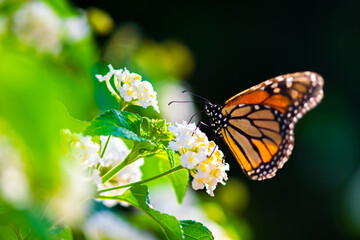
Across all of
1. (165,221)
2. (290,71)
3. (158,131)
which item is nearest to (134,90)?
(158,131)

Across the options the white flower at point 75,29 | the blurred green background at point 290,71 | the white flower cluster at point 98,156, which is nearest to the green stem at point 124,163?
the white flower cluster at point 98,156

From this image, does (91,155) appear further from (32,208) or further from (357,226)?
(357,226)

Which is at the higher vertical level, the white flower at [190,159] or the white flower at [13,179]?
the white flower at [13,179]

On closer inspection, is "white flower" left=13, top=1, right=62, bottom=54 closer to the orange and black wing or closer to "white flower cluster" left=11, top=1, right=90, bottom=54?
"white flower cluster" left=11, top=1, right=90, bottom=54

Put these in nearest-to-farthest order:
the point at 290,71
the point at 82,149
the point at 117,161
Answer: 1. the point at 82,149
2. the point at 117,161
3. the point at 290,71

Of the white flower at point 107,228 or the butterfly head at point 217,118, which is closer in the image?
the white flower at point 107,228

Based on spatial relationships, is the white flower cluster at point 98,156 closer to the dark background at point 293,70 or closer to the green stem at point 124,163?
the green stem at point 124,163

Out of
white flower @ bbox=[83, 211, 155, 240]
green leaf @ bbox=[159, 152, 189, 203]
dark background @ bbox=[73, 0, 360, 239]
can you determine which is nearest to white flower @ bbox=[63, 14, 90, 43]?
white flower @ bbox=[83, 211, 155, 240]

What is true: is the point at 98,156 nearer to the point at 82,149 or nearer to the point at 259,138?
the point at 82,149
